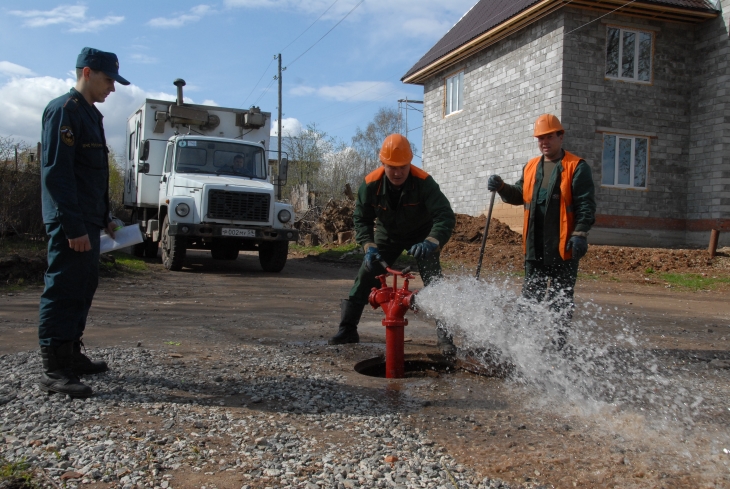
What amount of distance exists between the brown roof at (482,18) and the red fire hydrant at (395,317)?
578 inches

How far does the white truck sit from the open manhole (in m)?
7.47

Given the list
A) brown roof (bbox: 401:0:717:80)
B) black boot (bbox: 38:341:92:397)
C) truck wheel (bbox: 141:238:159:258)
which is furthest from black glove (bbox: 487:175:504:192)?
brown roof (bbox: 401:0:717:80)

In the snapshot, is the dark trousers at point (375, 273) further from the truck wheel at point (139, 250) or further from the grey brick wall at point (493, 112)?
the grey brick wall at point (493, 112)

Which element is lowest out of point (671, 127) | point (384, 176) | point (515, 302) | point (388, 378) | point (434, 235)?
point (388, 378)

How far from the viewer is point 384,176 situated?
5062 millimetres

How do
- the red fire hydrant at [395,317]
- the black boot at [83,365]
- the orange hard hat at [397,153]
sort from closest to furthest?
the black boot at [83,365], the red fire hydrant at [395,317], the orange hard hat at [397,153]

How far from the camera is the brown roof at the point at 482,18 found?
17.0 metres

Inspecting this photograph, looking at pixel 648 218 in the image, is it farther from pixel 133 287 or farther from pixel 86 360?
pixel 86 360

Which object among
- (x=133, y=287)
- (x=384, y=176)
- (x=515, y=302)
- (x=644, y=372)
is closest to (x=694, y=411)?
(x=644, y=372)

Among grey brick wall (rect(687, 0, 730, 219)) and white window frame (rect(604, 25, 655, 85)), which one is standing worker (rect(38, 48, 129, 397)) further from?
grey brick wall (rect(687, 0, 730, 219))

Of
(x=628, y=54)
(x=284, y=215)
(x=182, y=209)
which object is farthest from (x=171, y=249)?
(x=628, y=54)

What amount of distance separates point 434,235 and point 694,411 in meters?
2.11

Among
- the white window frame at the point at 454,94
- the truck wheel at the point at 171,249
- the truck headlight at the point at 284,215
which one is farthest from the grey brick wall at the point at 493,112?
the truck wheel at the point at 171,249

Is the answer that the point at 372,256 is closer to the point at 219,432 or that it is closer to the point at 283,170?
the point at 219,432
